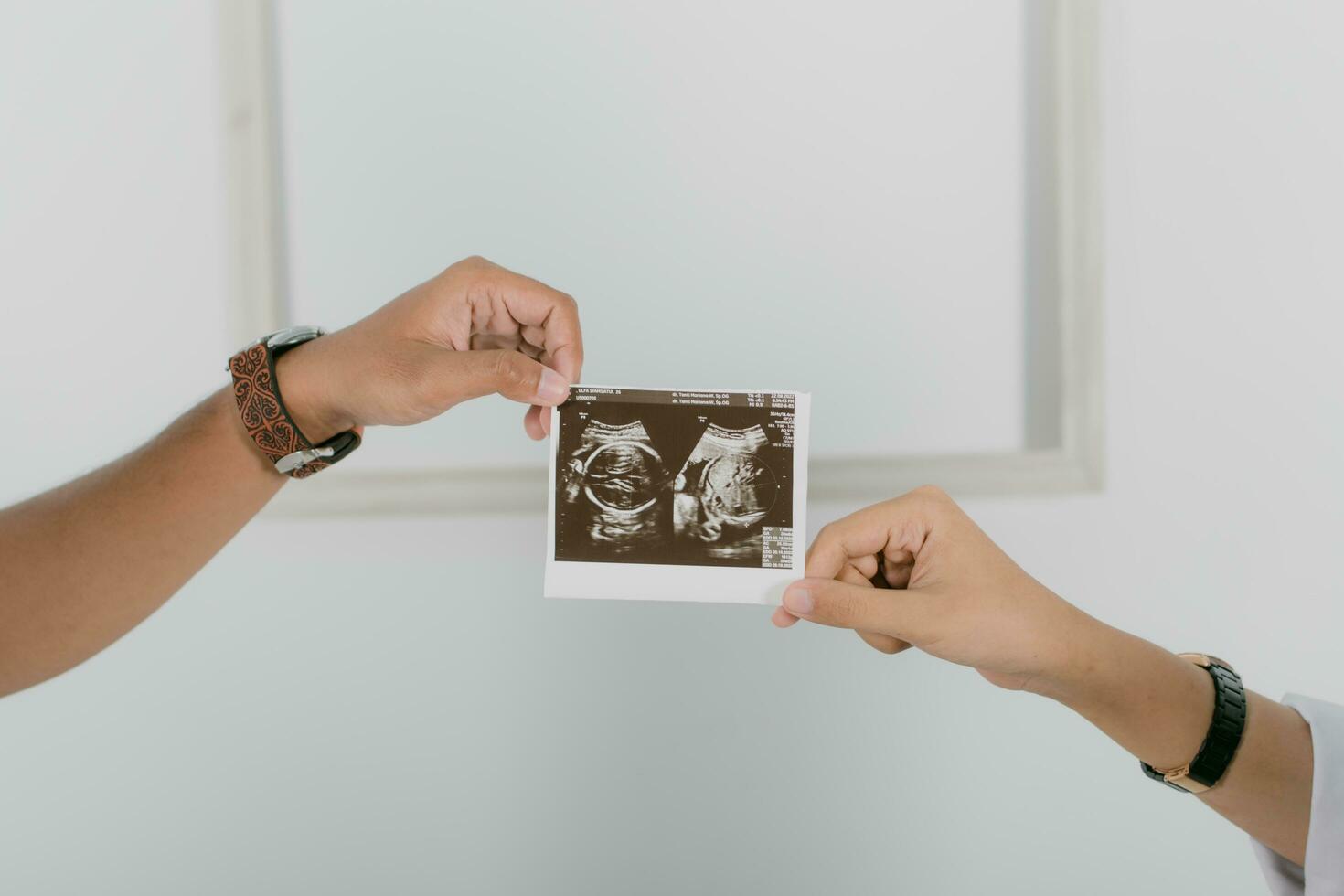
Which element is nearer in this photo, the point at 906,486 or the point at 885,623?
the point at 885,623

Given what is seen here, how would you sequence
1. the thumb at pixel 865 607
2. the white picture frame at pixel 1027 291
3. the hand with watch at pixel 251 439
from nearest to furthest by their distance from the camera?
the thumb at pixel 865 607
the hand with watch at pixel 251 439
the white picture frame at pixel 1027 291

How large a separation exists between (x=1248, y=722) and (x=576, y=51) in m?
1.39

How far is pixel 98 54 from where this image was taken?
5.11 feet

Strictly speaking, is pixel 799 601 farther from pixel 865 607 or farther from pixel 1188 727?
pixel 1188 727

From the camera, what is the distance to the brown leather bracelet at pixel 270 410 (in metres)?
1.20

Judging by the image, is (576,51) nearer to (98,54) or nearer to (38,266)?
(98,54)

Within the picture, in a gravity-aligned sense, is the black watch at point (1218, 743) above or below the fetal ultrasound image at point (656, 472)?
below

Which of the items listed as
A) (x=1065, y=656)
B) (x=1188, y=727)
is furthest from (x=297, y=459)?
(x=1188, y=727)

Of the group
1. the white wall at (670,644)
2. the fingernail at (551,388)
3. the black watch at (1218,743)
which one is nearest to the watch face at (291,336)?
the fingernail at (551,388)

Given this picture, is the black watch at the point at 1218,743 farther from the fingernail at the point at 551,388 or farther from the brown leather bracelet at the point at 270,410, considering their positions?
the brown leather bracelet at the point at 270,410

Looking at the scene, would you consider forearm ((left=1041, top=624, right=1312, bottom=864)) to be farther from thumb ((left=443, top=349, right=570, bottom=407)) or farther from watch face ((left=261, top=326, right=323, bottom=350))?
watch face ((left=261, top=326, right=323, bottom=350))

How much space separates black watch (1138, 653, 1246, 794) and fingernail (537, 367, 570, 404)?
86 centimetres

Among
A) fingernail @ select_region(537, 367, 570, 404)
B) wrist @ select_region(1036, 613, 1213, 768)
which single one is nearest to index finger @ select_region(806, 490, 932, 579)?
wrist @ select_region(1036, 613, 1213, 768)

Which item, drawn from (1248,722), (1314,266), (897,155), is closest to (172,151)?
(897,155)
